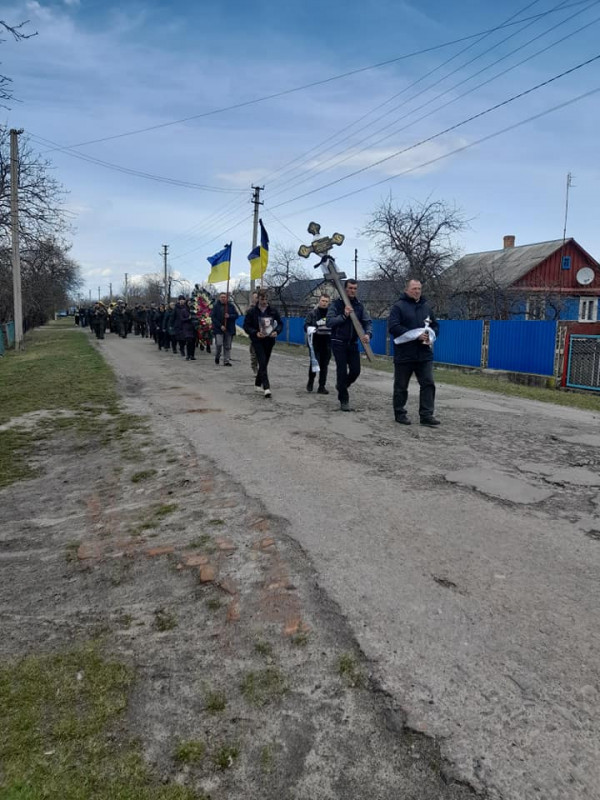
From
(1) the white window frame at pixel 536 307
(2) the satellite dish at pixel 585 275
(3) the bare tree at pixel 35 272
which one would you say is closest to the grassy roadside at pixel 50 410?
(3) the bare tree at pixel 35 272

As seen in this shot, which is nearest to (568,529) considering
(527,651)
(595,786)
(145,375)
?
(527,651)

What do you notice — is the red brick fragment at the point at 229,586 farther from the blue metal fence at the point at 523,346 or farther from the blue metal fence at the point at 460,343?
the blue metal fence at the point at 460,343

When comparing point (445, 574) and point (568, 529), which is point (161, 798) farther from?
point (568, 529)

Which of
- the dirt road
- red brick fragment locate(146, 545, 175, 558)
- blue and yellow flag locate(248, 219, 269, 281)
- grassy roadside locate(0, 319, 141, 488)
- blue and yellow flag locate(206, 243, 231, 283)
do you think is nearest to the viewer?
the dirt road

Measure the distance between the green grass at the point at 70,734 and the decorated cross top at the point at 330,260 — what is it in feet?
20.2

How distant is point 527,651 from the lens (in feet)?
8.05

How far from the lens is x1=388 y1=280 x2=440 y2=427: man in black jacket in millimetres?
7312

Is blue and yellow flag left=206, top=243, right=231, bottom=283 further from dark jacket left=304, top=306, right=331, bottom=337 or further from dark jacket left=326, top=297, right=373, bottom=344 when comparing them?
dark jacket left=326, top=297, right=373, bottom=344

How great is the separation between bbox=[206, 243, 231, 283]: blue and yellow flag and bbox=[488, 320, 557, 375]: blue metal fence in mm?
8021

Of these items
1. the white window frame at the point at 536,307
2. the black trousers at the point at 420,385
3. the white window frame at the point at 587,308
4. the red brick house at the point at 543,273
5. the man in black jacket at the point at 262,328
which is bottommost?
the black trousers at the point at 420,385

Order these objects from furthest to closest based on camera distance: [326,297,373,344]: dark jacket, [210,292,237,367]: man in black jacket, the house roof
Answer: the house roof → [210,292,237,367]: man in black jacket → [326,297,373,344]: dark jacket

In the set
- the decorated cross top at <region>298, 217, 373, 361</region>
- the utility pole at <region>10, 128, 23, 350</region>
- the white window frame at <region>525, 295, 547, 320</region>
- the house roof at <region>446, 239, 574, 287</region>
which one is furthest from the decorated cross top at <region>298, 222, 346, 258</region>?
the house roof at <region>446, 239, 574, 287</region>

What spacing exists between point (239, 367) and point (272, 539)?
11.9 m

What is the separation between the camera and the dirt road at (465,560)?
6.63 feet
